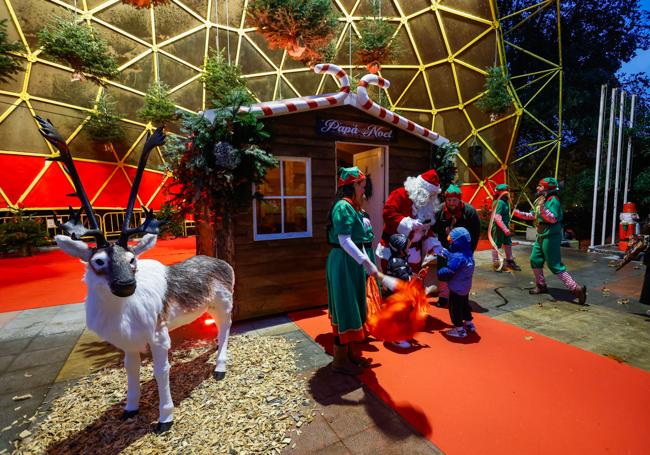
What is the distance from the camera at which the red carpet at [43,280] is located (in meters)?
5.66

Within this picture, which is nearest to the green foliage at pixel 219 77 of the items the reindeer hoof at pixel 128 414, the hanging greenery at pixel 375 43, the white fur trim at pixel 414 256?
the hanging greenery at pixel 375 43

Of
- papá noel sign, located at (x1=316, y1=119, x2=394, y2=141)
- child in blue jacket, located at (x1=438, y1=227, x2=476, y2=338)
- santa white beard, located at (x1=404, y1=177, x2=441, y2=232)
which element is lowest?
child in blue jacket, located at (x1=438, y1=227, x2=476, y2=338)

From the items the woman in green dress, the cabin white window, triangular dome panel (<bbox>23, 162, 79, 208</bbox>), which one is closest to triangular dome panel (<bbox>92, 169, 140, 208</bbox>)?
triangular dome panel (<bbox>23, 162, 79, 208</bbox>)

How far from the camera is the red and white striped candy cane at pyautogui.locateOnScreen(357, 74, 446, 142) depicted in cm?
467

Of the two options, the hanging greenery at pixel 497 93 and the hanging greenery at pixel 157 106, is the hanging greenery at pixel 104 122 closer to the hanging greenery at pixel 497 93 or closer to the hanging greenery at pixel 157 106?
the hanging greenery at pixel 157 106

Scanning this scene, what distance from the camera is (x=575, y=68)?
1772 centimetres

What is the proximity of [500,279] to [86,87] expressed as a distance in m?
15.0

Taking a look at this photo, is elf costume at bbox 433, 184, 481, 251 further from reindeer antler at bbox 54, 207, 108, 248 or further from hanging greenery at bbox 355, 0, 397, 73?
hanging greenery at bbox 355, 0, 397, 73

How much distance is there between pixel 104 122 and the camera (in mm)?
10938

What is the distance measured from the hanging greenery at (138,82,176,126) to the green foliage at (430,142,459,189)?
9.76 m

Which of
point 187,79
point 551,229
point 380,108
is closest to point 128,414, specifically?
point 380,108

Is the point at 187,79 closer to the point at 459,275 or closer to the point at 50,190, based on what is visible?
the point at 50,190

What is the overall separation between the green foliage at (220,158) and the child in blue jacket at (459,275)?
2.65 m

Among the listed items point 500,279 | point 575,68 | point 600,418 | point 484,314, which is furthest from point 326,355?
point 575,68
